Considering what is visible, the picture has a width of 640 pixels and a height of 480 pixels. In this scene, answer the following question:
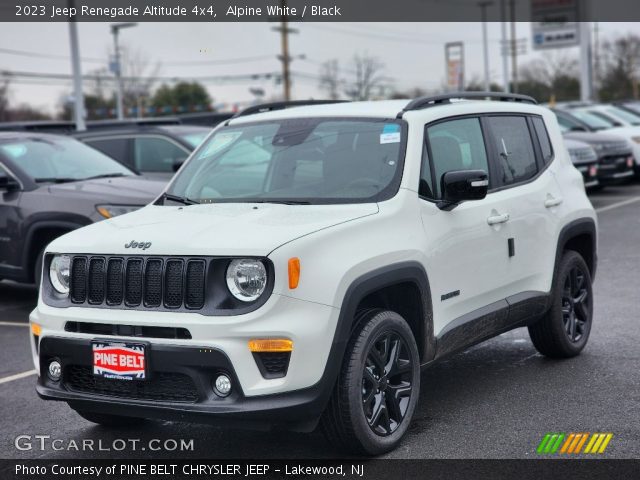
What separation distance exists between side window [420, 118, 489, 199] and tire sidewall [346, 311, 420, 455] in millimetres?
905

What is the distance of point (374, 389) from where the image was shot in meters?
4.96

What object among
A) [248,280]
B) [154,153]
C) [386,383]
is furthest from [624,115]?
[248,280]

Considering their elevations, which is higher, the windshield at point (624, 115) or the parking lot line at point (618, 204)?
the windshield at point (624, 115)

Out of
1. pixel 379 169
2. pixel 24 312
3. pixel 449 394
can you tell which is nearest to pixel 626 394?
pixel 449 394

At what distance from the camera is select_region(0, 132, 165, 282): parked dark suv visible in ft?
31.8

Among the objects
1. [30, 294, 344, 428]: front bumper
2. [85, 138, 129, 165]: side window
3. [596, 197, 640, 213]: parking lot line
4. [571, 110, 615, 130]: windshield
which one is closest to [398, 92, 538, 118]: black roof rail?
[30, 294, 344, 428]: front bumper

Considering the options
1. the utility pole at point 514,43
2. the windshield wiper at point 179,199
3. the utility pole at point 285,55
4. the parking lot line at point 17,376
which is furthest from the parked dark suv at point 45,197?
the utility pole at point 514,43

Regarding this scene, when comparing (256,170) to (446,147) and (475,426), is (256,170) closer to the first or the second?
(446,147)

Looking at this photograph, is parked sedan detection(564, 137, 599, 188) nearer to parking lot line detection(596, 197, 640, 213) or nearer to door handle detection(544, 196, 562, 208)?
parking lot line detection(596, 197, 640, 213)

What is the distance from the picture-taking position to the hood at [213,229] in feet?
15.2

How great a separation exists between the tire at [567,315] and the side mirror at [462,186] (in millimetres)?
1468

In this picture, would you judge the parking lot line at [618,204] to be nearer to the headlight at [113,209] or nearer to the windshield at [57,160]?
the windshield at [57,160]

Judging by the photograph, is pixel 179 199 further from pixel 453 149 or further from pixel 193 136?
pixel 193 136

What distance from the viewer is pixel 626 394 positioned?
5984 mm
